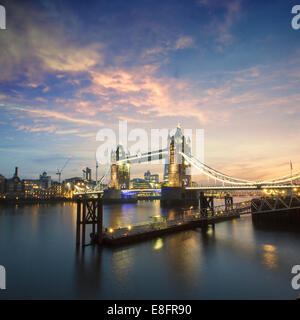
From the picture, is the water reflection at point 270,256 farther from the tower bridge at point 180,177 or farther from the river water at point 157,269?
the tower bridge at point 180,177

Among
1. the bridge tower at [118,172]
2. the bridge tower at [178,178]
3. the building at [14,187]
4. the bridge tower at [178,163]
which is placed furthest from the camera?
the building at [14,187]

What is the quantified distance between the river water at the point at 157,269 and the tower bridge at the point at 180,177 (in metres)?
38.1

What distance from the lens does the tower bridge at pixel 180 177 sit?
214ft

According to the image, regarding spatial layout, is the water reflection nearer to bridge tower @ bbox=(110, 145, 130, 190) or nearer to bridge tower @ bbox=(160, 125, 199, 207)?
bridge tower @ bbox=(160, 125, 199, 207)

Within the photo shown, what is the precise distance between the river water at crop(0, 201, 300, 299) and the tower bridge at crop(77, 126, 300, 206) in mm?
38101

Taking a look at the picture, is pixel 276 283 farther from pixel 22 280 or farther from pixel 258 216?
pixel 258 216

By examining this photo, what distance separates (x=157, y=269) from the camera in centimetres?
1551

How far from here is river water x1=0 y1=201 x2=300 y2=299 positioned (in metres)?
12.2

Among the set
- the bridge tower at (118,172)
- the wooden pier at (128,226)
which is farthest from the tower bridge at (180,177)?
the wooden pier at (128,226)

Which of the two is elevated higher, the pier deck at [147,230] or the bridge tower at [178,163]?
the bridge tower at [178,163]

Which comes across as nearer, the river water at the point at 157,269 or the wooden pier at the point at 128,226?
the river water at the point at 157,269
